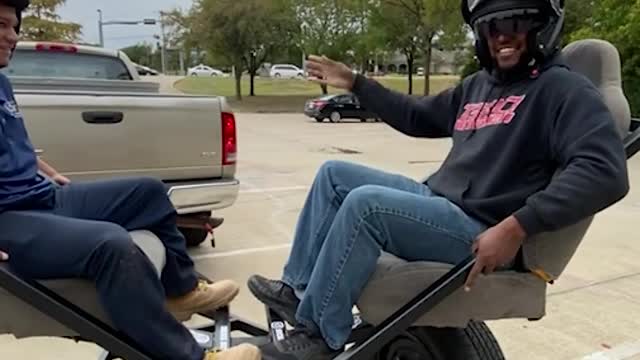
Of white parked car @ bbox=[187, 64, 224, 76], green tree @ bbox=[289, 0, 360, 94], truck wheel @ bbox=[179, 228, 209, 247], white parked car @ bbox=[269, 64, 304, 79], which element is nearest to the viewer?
truck wheel @ bbox=[179, 228, 209, 247]

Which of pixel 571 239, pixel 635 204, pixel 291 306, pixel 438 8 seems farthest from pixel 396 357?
pixel 438 8

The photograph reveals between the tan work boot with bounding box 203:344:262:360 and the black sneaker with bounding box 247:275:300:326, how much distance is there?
0.24 metres

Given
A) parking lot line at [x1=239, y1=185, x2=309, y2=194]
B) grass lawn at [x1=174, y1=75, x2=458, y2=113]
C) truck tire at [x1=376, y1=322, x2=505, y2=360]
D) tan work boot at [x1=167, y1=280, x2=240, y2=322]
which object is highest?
tan work boot at [x1=167, y1=280, x2=240, y2=322]

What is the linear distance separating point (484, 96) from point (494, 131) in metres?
0.26

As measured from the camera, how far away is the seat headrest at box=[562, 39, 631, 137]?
2.45 metres

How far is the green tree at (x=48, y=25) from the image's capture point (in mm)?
25359

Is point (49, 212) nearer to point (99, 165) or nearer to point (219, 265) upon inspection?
point (99, 165)

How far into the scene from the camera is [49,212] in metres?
2.48

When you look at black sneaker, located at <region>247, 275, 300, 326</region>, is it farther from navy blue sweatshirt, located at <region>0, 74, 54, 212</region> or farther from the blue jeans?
navy blue sweatshirt, located at <region>0, 74, 54, 212</region>

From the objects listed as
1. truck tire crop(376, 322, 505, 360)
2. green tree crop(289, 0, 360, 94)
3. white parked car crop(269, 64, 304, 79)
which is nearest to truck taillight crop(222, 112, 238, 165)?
truck tire crop(376, 322, 505, 360)

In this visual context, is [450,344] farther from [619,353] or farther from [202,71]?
[202,71]

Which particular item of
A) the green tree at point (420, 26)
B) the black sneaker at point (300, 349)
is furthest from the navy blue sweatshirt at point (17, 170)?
the green tree at point (420, 26)

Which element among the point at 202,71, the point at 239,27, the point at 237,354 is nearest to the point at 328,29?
the point at 239,27

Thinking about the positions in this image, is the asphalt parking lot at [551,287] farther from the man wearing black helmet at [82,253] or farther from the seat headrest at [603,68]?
the seat headrest at [603,68]
